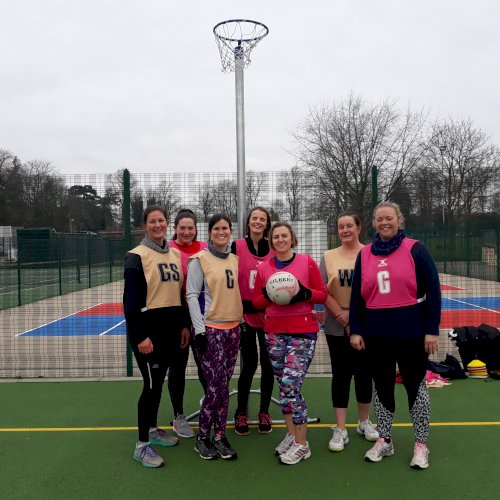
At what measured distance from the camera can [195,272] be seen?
12.3 feet

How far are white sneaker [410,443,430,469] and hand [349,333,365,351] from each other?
32.8 inches

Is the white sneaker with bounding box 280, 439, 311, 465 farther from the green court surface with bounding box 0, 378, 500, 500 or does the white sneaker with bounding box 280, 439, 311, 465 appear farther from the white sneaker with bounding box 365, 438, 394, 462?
the white sneaker with bounding box 365, 438, 394, 462

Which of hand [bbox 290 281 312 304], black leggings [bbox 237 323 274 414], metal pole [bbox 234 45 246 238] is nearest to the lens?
hand [bbox 290 281 312 304]

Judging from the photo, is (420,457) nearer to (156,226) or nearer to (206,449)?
(206,449)

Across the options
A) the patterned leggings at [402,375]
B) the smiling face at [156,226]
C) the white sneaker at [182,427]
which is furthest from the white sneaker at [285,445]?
the smiling face at [156,226]

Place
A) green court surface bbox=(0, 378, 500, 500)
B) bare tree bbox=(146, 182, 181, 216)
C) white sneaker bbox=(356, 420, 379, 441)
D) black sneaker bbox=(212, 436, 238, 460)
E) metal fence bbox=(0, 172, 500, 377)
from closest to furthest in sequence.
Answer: green court surface bbox=(0, 378, 500, 500) → black sneaker bbox=(212, 436, 238, 460) → white sneaker bbox=(356, 420, 379, 441) → metal fence bbox=(0, 172, 500, 377) → bare tree bbox=(146, 182, 181, 216)

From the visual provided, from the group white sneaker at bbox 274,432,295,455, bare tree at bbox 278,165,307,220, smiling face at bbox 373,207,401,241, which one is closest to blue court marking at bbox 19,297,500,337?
bare tree at bbox 278,165,307,220

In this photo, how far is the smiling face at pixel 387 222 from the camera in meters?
3.58

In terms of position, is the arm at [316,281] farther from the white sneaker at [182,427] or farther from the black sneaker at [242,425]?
the white sneaker at [182,427]

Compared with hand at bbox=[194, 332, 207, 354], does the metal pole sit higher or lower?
higher

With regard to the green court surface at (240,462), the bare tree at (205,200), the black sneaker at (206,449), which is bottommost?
the green court surface at (240,462)

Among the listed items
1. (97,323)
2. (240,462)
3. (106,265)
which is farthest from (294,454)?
(106,265)

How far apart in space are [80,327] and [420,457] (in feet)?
30.9

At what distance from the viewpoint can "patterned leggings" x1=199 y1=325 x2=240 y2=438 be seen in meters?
3.73
